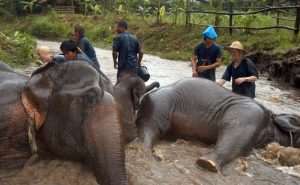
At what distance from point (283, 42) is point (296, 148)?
37.1 feet

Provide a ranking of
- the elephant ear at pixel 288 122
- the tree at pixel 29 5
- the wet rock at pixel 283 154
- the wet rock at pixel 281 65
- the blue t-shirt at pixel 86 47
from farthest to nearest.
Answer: the tree at pixel 29 5
the wet rock at pixel 281 65
the blue t-shirt at pixel 86 47
the elephant ear at pixel 288 122
the wet rock at pixel 283 154

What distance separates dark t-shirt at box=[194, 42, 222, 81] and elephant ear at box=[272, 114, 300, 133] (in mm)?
2197

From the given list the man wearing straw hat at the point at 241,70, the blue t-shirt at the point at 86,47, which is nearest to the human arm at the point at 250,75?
the man wearing straw hat at the point at 241,70

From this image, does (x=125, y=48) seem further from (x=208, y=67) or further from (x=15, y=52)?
(x=15, y=52)

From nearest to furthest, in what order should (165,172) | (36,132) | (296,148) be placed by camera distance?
(36,132) → (165,172) → (296,148)

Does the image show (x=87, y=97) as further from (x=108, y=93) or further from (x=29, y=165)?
(x=29, y=165)

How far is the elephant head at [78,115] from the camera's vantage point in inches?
97.6

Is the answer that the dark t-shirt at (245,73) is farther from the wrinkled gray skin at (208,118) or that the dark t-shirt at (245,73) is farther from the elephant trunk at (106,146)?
the elephant trunk at (106,146)

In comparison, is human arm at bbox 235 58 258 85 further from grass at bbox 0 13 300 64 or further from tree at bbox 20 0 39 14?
tree at bbox 20 0 39 14

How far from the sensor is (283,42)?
1503 cm

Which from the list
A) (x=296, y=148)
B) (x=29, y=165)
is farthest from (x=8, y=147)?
(x=296, y=148)

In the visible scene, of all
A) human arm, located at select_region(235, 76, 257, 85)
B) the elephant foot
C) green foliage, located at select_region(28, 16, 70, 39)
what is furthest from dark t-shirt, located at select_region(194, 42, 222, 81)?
green foliage, located at select_region(28, 16, 70, 39)

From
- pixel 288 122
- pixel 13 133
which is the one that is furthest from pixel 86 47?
pixel 13 133

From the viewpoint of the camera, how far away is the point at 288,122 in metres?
4.48
